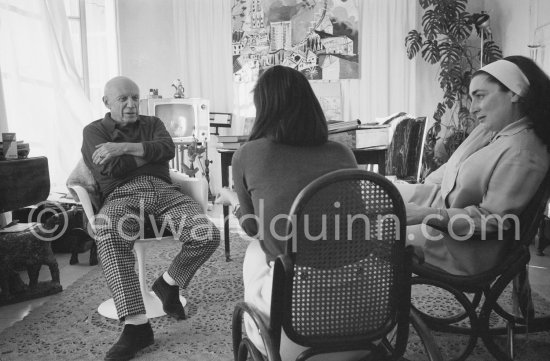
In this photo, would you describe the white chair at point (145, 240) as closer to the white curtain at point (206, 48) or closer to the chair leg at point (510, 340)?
the chair leg at point (510, 340)

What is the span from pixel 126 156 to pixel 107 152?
98 mm

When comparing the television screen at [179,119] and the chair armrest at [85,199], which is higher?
the television screen at [179,119]

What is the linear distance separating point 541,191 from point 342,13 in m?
4.72

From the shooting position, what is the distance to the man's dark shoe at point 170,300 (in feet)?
7.30

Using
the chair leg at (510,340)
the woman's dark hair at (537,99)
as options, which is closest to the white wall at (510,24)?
the woman's dark hair at (537,99)

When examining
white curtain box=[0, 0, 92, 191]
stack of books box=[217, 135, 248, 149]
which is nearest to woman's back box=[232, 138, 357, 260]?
stack of books box=[217, 135, 248, 149]

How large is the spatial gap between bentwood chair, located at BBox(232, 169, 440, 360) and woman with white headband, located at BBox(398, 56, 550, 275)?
0.46 metres

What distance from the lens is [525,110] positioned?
1601 mm

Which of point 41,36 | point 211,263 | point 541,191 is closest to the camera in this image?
point 541,191

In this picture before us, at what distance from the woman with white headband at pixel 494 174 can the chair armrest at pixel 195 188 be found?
114 cm

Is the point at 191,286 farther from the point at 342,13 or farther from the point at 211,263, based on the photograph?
the point at 342,13

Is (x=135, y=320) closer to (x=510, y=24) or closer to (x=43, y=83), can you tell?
(x=43, y=83)

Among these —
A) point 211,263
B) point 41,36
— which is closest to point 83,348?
point 211,263

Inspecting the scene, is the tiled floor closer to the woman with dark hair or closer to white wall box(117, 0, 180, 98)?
the woman with dark hair
